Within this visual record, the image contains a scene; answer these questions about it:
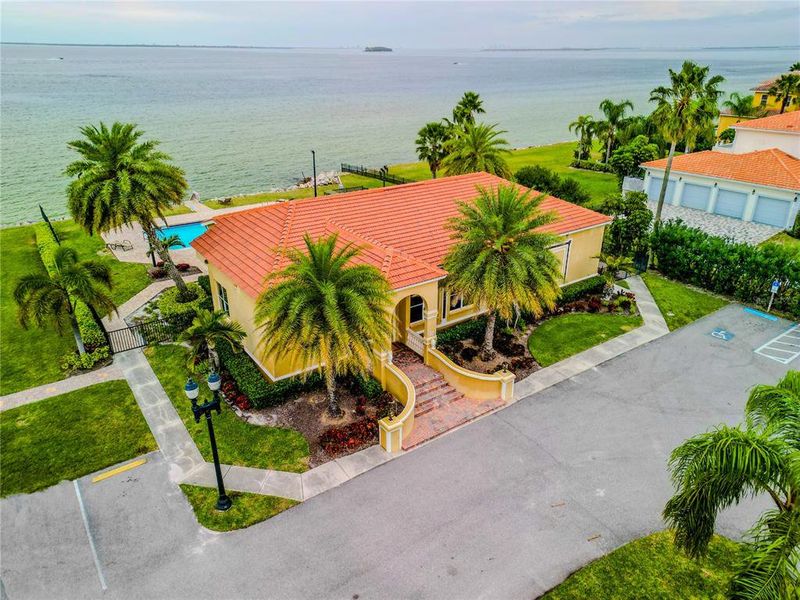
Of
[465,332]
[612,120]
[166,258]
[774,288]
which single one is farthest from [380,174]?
[774,288]

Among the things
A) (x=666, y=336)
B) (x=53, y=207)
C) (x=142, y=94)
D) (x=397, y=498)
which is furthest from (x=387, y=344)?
(x=142, y=94)

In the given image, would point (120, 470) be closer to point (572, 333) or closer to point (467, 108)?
point (572, 333)

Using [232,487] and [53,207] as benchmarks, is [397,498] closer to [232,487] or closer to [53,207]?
[232,487]

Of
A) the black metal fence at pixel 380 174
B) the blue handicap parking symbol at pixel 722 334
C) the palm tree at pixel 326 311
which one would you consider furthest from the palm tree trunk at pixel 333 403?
the black metal fence at pixel 380 174

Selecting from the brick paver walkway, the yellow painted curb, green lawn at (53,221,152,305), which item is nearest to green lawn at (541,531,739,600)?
the brick paver walkway

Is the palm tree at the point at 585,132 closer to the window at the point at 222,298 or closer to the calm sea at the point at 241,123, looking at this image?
the calm sea at the point at 241,123

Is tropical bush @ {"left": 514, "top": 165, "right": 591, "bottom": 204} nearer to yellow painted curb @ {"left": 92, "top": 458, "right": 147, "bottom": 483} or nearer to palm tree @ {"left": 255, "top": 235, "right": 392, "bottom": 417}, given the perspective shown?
palm tree @ {"left": 255, "top": 235, "right": 392, "bottom": 417}
